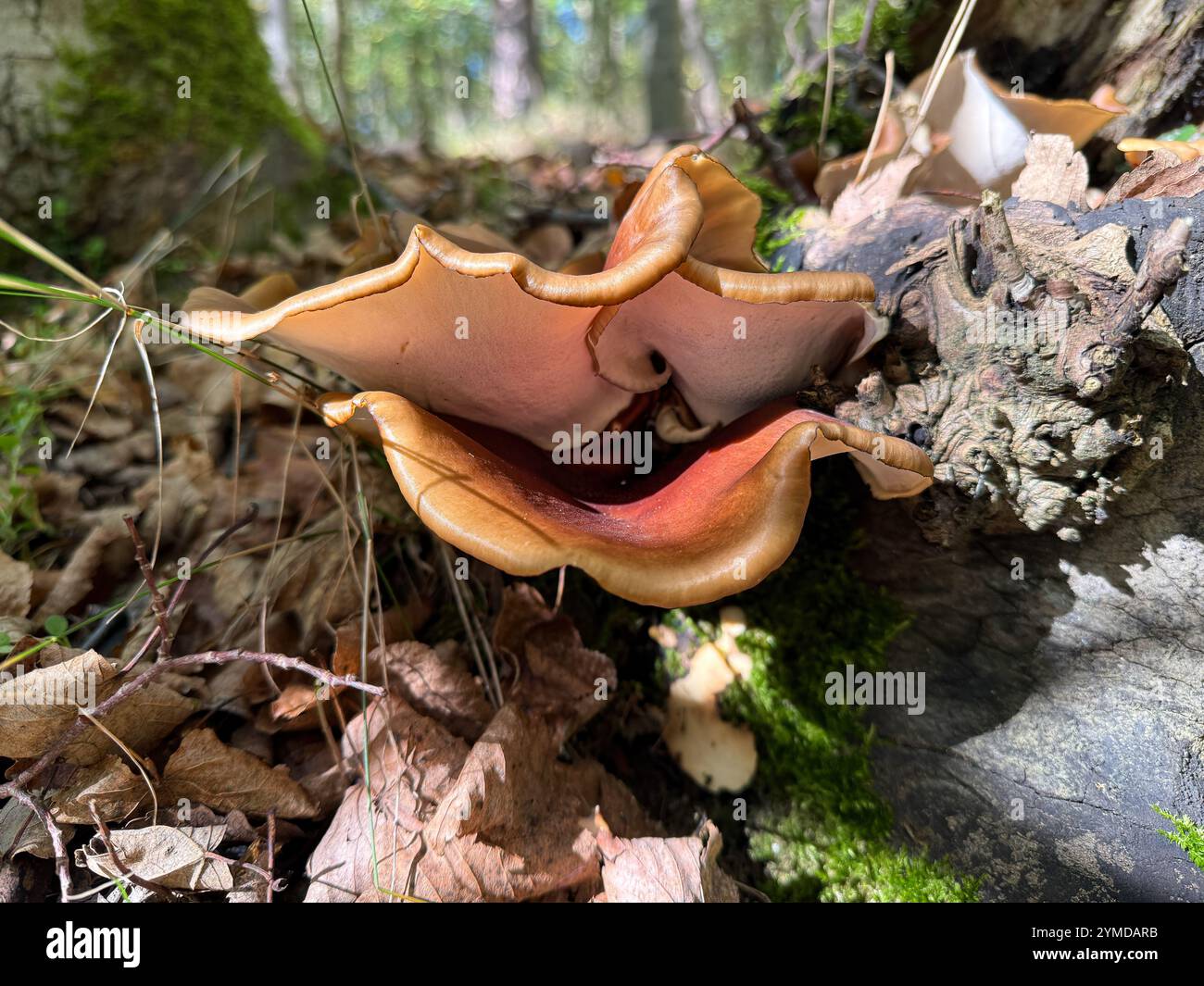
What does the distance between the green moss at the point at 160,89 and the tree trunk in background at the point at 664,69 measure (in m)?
7.44

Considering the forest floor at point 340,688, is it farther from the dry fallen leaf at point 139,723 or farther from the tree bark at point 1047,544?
the tree bark at point 1047,544

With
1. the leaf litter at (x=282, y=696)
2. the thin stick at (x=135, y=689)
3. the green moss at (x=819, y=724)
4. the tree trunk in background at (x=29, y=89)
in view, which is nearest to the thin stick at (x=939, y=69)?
the green moss at (x=819, y=724)

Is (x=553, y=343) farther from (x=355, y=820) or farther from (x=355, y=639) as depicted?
(x=355, y=820)

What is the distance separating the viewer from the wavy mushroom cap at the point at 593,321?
1.49 meters

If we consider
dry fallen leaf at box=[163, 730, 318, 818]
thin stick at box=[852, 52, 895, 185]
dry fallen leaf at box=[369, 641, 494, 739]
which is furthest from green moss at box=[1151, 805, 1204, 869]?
dry fallen leaf at box=[163, 730, 318, 818]

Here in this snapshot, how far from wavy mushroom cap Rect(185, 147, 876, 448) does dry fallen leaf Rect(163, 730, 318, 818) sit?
113cm

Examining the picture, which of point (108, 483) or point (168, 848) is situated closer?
point (168, 848)

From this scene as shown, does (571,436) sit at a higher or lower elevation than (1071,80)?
lower

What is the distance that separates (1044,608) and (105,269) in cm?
443

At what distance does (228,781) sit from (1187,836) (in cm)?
258

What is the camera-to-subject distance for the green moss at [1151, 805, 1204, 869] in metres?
1.74

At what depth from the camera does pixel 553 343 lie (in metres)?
1.85

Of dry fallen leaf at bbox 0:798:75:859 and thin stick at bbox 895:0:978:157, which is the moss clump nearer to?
dry fallen leaf at bbox 0:798:75:859

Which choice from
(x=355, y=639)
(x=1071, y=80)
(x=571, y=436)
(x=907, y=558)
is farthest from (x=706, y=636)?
(x=1071, y=80)
